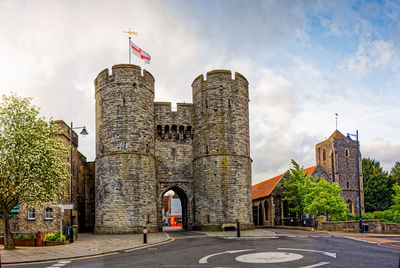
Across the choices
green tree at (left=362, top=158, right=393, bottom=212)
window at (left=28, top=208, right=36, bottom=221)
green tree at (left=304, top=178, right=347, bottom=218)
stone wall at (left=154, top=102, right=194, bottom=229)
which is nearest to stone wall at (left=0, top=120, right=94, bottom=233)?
window at (left=28, top=208, right=36, bottom=221)

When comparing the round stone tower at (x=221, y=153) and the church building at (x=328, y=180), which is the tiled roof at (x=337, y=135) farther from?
the round stone tower at (x=221, y=153)

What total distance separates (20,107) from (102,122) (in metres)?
14.9

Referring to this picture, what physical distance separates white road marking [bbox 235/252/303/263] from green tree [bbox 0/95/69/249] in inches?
470

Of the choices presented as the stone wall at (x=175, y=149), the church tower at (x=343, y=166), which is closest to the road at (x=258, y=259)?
the stone wall at (x=175, y=149)

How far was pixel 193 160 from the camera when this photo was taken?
40000 millimetres

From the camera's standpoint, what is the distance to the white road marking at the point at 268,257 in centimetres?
1453

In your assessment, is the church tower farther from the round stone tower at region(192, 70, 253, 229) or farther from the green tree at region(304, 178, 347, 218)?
the round stone tower at region(192, 70, 253, 229)

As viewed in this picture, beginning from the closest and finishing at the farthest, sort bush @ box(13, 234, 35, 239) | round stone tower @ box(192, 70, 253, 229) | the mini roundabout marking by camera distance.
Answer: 1. the mini roundabout marking
2. bush @ box(13, 234, 35, 239)
3. round stone tower @ box(192, 70, 253, 229)

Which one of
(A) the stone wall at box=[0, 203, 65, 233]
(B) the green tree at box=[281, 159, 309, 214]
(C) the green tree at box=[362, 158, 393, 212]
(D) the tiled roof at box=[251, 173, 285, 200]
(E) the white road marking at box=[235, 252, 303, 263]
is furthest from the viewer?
(C) the green tree at box=[362, 158, 393, 212]

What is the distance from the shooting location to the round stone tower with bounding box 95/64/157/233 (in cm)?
3503

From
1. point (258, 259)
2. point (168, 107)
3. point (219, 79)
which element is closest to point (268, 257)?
point (258, 259)

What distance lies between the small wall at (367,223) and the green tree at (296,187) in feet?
32.2

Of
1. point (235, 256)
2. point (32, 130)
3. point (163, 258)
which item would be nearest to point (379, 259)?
point (235, 256)

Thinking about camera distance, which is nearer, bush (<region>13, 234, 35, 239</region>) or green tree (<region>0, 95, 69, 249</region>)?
green tree (<region>0, 95, 69, 249</region>)
